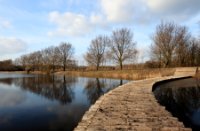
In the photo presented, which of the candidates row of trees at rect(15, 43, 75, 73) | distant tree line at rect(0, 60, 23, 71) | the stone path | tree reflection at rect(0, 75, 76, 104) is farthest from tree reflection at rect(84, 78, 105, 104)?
distant tree line at rect(0, 60, 23, 71)

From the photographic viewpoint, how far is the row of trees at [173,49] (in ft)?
137

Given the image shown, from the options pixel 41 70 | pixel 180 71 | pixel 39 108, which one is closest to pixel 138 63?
pixel 180 71

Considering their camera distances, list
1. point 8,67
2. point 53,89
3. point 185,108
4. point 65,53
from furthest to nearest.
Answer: point 8,67, point 65,53, point 53,89, point 185,108

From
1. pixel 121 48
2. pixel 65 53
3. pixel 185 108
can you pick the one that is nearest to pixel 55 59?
pixel 65 53

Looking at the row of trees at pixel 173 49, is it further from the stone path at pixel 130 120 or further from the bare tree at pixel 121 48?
the stone path at pixel 130 120

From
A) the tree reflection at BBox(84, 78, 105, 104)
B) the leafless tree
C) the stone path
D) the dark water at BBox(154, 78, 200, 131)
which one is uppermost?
the leafless tree

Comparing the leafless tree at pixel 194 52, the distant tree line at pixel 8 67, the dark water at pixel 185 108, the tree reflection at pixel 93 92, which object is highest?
the leafless tree at pixel 194 52

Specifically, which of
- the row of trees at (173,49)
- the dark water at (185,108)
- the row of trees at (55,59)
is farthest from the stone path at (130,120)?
the row of trees at (55,59)

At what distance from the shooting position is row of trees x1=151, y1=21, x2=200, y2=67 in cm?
4178

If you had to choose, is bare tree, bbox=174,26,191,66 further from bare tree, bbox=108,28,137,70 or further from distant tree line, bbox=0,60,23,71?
distant tree line, bbox=0,60,23,71

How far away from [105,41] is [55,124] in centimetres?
4835

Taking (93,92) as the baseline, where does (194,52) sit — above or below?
above

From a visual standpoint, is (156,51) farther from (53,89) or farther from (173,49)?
(53,89)

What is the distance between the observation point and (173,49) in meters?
41.9
